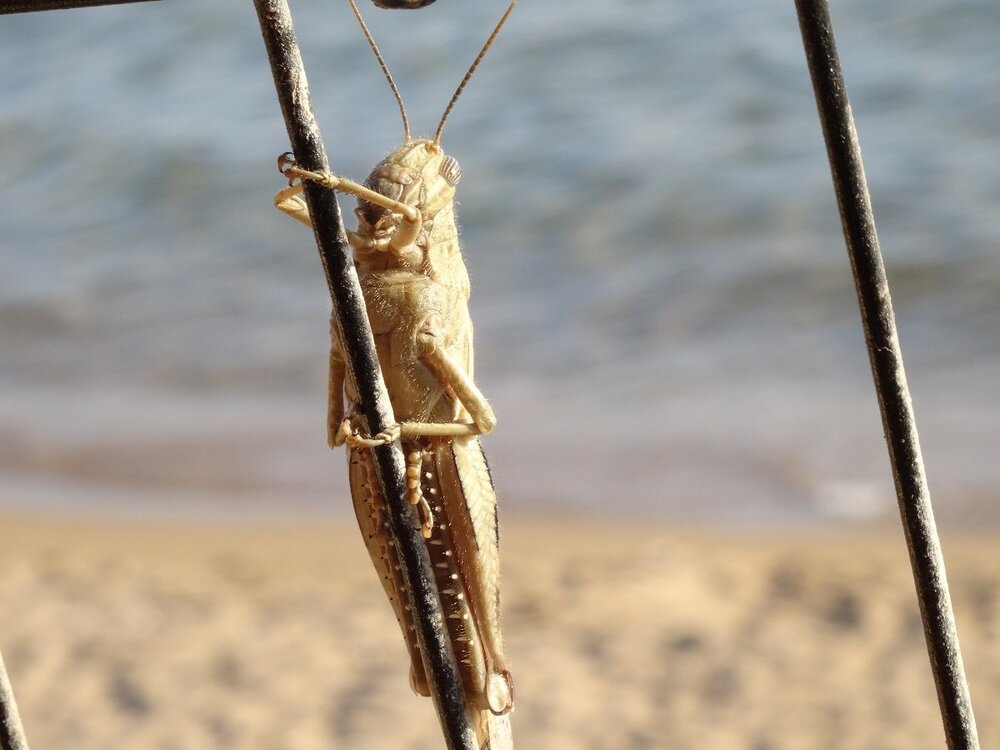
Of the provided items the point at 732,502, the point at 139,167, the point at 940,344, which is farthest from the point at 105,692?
the point at 139,167

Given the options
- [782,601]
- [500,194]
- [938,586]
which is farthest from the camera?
[500,194]

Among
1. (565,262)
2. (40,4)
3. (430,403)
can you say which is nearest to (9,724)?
(430,403)

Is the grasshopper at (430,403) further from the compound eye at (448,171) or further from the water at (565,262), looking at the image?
the water at (565,262)

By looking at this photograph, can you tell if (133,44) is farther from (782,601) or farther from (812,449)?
(782,601)

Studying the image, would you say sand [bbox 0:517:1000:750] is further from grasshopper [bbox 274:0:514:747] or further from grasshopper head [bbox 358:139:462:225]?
grasshopper head [bbox 358:139:462:225]

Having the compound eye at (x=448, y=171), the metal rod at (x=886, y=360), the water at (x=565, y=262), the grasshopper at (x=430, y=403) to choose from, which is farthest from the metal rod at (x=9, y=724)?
the water at (x=565, y=262)

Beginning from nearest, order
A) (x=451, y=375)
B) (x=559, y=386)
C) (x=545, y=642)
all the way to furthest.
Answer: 1. (x=451, y=375)
2. (x=545, y=642)
3. (x=559, y=386)

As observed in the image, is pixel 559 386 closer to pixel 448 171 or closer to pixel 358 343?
pixel 448 171
